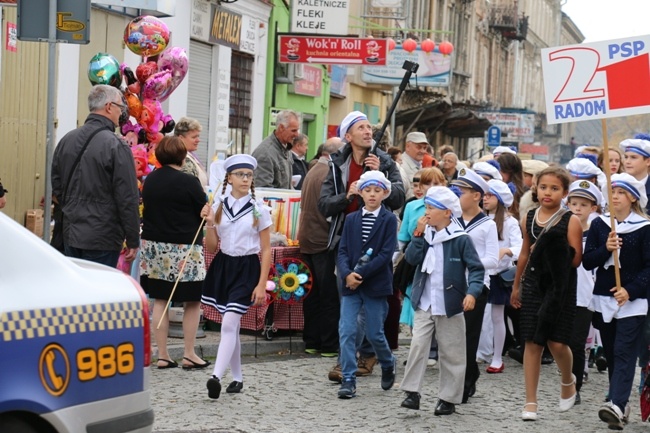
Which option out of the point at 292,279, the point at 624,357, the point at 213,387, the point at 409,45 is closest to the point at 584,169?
the point at 624,357

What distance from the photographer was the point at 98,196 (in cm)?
929

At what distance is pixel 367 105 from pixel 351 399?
24448 mm

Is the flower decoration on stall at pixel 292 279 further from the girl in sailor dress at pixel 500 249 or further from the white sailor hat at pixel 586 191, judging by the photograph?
the white sailor hat at pixel 586 191

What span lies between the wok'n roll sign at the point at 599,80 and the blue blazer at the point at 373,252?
1.45 m

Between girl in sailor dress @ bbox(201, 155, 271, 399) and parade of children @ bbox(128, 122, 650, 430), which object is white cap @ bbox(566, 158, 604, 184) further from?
girl in sailor dress @ bbox(201, 155, 271, 399)

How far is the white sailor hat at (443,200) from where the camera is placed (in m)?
8.98

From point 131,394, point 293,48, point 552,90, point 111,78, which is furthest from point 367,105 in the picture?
point 131,394

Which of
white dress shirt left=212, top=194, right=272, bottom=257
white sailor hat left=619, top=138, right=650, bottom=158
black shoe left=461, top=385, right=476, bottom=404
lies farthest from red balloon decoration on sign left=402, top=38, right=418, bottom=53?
white dress shirt left=212, top=194, right=272, bottom=257

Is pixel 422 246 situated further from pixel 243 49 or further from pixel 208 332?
pixel 243 49

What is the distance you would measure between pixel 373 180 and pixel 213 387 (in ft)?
6.39

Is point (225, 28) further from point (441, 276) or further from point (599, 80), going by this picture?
point (441, 276)

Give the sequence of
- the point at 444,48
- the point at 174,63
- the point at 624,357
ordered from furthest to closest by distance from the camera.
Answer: the point at 444,48, the point at 174,63, the point at 624,357

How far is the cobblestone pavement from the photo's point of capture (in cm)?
847

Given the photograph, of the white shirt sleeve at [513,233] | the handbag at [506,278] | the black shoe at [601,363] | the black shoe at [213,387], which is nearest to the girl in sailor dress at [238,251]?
the black shoe at [213,387]
